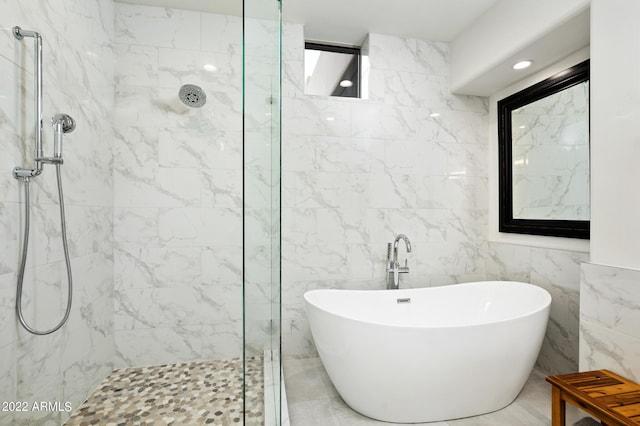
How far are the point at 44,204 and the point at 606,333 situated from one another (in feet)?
9.35

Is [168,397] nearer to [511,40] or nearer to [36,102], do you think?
[36,102]

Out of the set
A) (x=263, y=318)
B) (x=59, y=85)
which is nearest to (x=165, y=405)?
(x=263, y=318)

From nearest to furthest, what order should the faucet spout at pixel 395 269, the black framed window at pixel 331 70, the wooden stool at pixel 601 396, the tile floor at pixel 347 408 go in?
the wooden stool at pixel 601 396 → the tile floor at pixel 347 408 → the faucet spout at pixel 395 269 → the black framed window at pixel 331 70

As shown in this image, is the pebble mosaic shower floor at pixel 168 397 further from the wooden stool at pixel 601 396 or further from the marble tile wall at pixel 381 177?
the wooden stool at pixel 601 396

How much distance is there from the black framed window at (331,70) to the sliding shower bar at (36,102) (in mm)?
1715

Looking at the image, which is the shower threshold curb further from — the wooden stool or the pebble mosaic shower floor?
the wooden stool

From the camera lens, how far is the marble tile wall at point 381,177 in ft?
8.43

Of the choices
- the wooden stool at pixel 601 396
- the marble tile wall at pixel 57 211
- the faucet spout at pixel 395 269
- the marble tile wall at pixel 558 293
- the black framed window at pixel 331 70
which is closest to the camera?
the wooden stool at pixel 601 396

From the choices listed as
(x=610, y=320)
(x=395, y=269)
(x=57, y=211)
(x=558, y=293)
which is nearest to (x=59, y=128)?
(x=57, y=211)

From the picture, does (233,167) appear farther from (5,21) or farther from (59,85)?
(5,21)

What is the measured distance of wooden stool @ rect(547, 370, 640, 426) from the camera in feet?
3.93

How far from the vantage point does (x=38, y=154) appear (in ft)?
4.87

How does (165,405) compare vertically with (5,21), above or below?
below

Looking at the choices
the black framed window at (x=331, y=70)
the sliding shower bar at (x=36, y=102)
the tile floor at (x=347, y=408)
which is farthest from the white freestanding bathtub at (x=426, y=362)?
the black framed window at (x=331, y=70)
